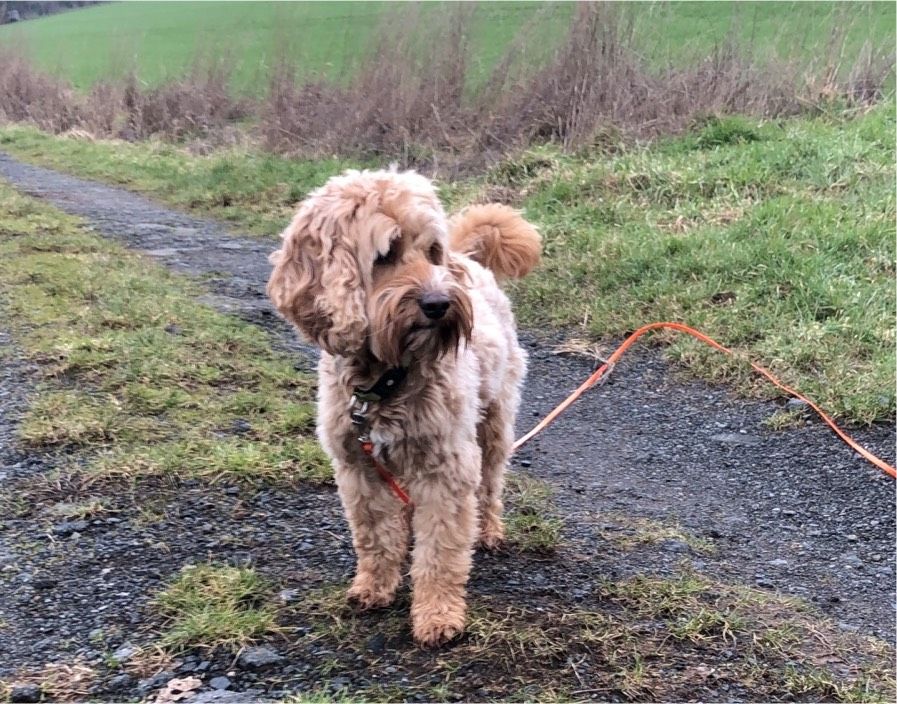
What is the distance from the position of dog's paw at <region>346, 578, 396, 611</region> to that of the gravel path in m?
0.23

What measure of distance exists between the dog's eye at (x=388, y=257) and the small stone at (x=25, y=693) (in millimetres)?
1820

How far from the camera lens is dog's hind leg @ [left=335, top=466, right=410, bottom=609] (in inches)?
135

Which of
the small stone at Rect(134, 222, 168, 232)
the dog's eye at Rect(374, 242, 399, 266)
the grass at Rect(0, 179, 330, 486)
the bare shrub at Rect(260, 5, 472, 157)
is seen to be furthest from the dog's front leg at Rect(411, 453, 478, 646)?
the bare shrub at Rect(260, 5, 472, 157)

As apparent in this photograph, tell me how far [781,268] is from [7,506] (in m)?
5.58

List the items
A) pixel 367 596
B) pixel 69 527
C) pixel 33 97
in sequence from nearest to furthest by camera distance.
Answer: pixel 367 596
pixel 69 527
pixel 33 97

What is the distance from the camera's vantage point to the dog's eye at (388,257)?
123 inches

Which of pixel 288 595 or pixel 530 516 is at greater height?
pixel 288 595

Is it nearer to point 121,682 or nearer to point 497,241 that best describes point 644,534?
point 497,241

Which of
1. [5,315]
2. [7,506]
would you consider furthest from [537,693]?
[5,315]

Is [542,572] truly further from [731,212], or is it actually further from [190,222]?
[190,222]

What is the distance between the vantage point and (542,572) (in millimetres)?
3752

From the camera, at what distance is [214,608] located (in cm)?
326

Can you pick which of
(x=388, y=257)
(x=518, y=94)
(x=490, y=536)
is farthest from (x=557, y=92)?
(x=388, y=257)

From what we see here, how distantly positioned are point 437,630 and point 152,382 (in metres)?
2.88
